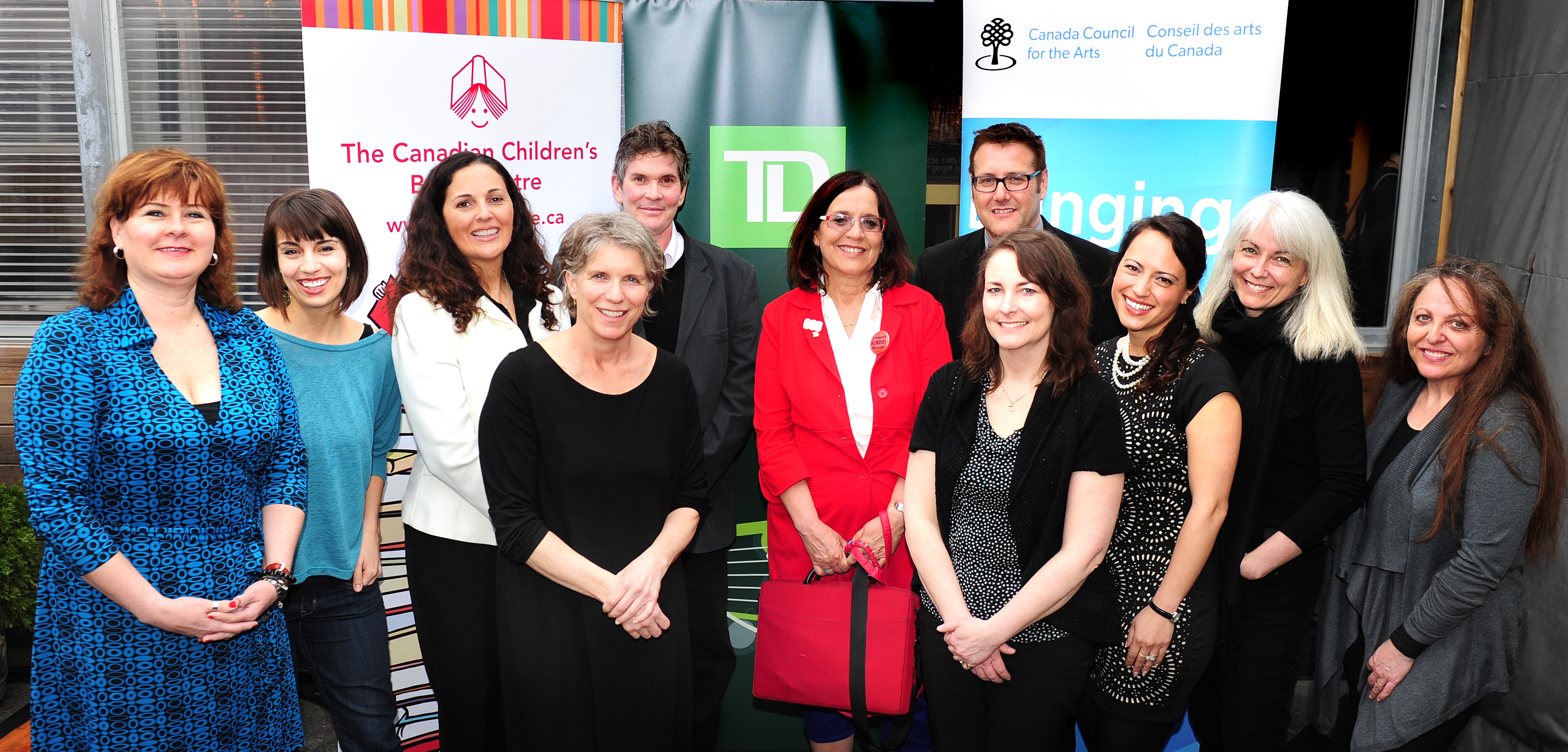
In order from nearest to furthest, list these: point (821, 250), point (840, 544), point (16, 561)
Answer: point (840, 544) → point (821, 250) → point (16, 561)

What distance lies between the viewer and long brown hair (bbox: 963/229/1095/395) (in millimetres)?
2084

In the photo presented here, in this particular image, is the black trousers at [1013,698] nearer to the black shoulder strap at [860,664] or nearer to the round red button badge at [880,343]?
the black shoulder strap at [860,664]

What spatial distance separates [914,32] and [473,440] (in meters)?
2.15

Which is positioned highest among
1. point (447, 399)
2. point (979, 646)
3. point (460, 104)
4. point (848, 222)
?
point (460, 104)

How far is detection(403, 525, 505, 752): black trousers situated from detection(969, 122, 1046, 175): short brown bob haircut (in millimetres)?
1939

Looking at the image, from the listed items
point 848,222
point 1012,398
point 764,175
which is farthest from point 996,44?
point 1012,398

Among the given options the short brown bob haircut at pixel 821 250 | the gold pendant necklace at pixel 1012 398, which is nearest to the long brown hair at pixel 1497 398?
the gold pendant necklace at pixel 1012 398

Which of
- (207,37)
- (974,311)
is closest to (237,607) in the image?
(974,311)

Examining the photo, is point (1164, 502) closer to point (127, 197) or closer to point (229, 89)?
point (127, 197)

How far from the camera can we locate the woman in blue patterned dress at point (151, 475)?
192cm

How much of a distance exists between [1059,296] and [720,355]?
1.15 metres

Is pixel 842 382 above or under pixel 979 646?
above

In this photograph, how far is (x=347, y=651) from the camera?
245 centimetres

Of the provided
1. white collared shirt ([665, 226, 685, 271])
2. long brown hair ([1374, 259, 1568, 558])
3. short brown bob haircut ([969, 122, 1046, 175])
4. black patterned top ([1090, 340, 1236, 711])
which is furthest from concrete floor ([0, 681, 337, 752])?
long brown hair ([1374, 259, 1568, 558])
